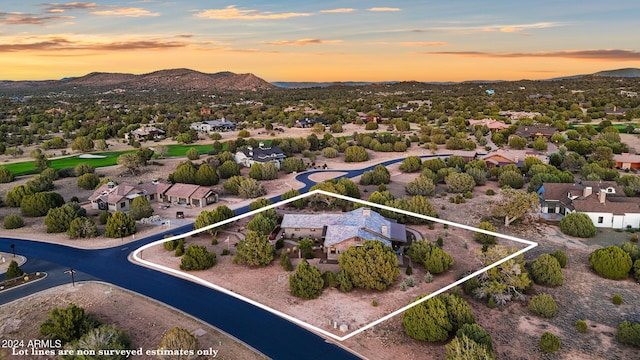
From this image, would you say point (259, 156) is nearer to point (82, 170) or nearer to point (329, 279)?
point (82, 170)

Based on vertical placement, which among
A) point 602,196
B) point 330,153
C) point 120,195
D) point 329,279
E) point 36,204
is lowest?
point 329,279

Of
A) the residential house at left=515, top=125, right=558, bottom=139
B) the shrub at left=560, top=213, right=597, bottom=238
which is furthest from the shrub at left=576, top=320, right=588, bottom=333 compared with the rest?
the residential house at left=515, top=125, right=558, bottom=139

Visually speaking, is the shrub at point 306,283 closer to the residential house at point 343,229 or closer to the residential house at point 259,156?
the residential house at point 343,229

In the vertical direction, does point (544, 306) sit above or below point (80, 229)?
below

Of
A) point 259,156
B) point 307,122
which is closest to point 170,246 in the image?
point 259,156

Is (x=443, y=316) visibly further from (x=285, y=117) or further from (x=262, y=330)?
(x=285, y=117)

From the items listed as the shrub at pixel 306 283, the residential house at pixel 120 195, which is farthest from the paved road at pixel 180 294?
the residential house at pixel 120 195

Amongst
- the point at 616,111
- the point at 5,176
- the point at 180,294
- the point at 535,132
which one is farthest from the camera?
the point at 616,111
